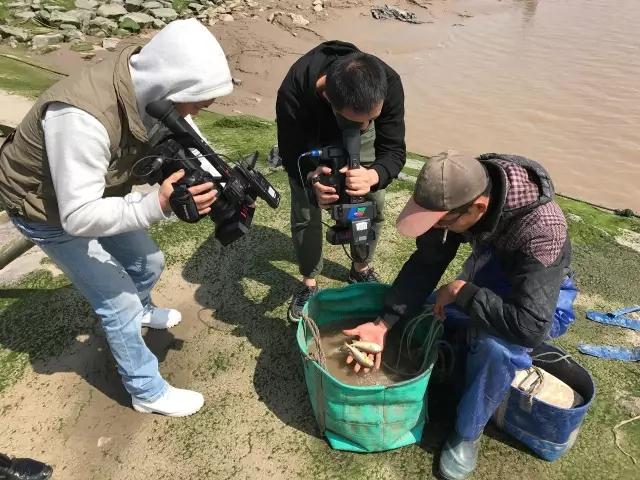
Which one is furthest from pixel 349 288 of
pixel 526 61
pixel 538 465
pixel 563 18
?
pixel 563 18

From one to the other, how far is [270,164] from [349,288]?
2.34 m

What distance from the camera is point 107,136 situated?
5.58ft

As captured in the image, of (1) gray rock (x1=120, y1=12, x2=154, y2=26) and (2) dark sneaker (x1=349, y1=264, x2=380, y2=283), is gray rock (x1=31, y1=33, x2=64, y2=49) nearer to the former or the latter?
(1) gray rock (x1=120, y1=12, x2=154, y2=26)

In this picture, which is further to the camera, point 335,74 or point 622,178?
Answer: point 622,178

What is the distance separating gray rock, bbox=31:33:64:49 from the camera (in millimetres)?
10719

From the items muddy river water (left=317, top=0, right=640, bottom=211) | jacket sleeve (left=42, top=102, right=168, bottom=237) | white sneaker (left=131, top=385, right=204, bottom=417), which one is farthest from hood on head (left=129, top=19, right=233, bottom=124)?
muddy river water (left=317, top=0, right=640, bottom=211)

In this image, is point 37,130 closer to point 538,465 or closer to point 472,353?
point 472,353

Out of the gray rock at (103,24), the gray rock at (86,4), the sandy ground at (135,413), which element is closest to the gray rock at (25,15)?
the gray rock at (86,4)

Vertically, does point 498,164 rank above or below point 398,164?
above

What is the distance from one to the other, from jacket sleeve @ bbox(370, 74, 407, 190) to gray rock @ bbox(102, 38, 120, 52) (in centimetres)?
1031

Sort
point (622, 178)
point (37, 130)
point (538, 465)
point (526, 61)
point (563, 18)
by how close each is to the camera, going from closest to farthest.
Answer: point (37, 130) → point (538, 465) → point (622, 178) → point (526, 61) → point (563, 18)

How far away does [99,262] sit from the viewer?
204 cm

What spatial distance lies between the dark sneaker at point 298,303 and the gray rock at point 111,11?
39.2 feet

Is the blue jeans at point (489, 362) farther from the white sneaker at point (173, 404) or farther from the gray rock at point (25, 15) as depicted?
the gray rock at point (25, 15)
